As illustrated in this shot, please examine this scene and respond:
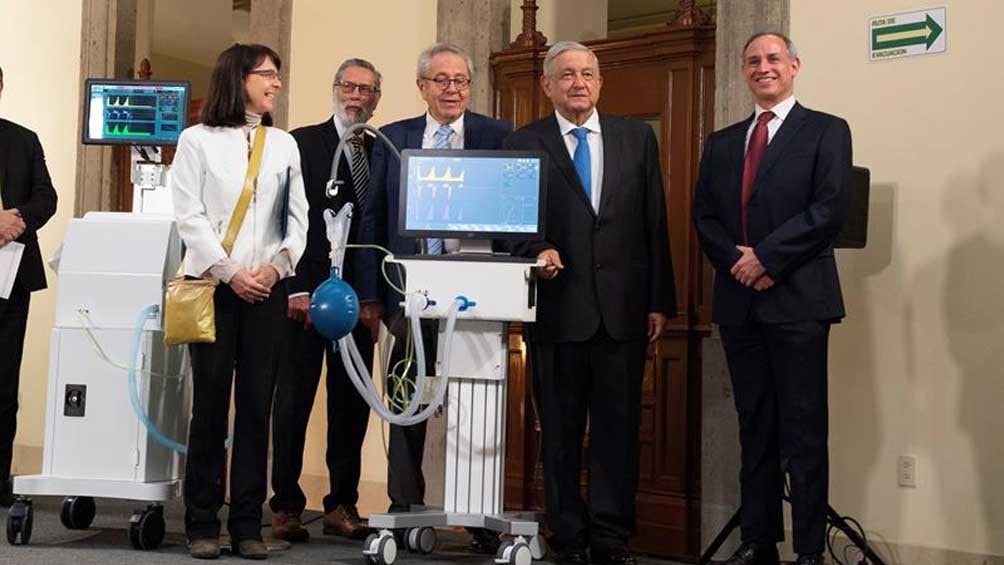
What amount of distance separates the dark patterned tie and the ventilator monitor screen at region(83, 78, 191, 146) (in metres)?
0.64

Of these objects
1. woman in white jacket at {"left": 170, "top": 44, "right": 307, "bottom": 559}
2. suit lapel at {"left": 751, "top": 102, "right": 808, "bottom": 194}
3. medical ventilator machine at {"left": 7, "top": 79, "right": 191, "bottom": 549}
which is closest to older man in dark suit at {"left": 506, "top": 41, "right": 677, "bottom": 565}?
suit lapel at {"left": 751, "top": 102, "right": 808, "bottom": 194}

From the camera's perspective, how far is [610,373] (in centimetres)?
467

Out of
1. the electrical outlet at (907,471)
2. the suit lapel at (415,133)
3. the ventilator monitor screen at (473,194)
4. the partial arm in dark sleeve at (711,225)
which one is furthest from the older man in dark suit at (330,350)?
the electrical outlet at (907,471)

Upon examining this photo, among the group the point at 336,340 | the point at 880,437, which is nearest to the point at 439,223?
the point at 336,340

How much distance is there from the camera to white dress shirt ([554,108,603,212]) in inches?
188

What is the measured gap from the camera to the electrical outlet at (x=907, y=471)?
189 inches

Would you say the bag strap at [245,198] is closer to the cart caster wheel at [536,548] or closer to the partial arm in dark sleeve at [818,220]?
the cart caster wheel at [536,548]

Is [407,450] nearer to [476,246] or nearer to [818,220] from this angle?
[476,246]

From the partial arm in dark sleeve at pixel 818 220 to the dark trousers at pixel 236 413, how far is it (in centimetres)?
161

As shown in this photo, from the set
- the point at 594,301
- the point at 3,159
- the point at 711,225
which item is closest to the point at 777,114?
the point at 711,225

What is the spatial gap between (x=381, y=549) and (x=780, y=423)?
4.34 ft

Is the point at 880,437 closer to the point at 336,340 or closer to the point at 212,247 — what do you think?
the point at 336,340

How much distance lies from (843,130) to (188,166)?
6.94 ft

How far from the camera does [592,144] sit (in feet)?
15.8
